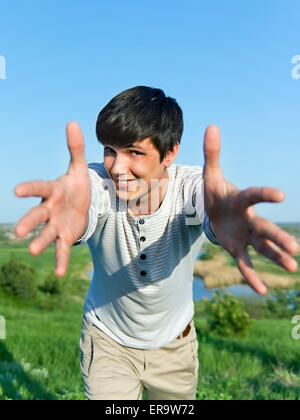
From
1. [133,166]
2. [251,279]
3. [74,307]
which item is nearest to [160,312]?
[133,166]

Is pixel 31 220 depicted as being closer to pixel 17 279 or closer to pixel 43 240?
pixel 43 240

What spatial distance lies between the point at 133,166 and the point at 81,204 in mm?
532

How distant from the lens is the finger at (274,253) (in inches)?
61.7

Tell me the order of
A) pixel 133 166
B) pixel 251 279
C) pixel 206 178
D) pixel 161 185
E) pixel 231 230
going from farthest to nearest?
1. pixel 161 185
2. pixel 133 166
3. pixel 206 178
4. pixel 231 230
5. pixel 251 279

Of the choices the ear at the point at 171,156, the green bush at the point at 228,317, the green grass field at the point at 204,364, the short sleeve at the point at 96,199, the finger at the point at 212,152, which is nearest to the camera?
the finger at the point at 212,152

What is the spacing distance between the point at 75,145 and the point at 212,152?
0.66 metres

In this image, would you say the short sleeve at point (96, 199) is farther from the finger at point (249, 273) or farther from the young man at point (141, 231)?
the finger at point (249, 273)

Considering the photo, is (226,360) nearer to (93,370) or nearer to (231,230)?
(93,370)

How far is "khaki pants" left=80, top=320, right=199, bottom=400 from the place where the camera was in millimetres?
2783

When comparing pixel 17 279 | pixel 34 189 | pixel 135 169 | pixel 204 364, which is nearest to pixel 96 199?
pixel 135 169

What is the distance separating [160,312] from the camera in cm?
292

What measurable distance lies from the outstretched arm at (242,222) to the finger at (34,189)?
2.47 feet

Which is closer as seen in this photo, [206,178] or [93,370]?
[206,178]

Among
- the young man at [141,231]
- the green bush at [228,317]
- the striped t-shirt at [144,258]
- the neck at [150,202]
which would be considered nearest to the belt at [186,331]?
the young man at [141,231]
